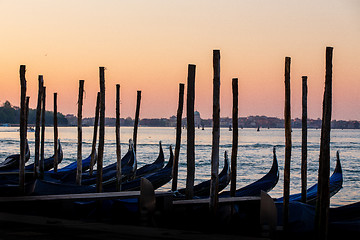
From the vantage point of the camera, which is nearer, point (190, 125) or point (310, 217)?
point (310, 217)

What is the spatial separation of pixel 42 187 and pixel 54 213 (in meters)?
1.24

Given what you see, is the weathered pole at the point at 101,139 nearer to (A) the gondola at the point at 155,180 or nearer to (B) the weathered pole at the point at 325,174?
(A) the gondola at the point at 155,180

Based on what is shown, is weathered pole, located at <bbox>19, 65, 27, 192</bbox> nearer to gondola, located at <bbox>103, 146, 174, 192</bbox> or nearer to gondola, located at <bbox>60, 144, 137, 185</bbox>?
gondola, located at <bbox>103, 146, 174, 192</bbox>

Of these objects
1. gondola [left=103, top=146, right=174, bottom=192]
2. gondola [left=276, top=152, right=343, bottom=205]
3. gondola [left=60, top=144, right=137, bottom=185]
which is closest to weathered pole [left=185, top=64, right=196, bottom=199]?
gondola [left=276, top=152, right=343, bottom=205]

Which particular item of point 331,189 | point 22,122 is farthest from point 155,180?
point 331,189

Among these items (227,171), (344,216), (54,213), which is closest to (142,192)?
(54,213)

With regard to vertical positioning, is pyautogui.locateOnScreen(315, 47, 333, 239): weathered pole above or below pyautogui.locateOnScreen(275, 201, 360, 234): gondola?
above

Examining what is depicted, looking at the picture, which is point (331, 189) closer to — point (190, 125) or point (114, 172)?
point (190, 125)

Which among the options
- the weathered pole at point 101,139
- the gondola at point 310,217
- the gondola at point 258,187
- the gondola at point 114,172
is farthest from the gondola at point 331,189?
the gondola at point 114,172

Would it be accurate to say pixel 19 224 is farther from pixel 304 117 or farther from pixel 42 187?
pixel 304 117

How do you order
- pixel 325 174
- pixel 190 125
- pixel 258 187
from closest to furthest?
pixel 325 174 < pixel 190 125 < pixel 258 187

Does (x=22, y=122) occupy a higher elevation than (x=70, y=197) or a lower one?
higher

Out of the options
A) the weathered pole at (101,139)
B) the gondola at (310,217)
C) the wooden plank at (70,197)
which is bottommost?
the gondola at (310,217)

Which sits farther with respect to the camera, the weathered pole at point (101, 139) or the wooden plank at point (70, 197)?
the weathered pole at point (101, 139)
